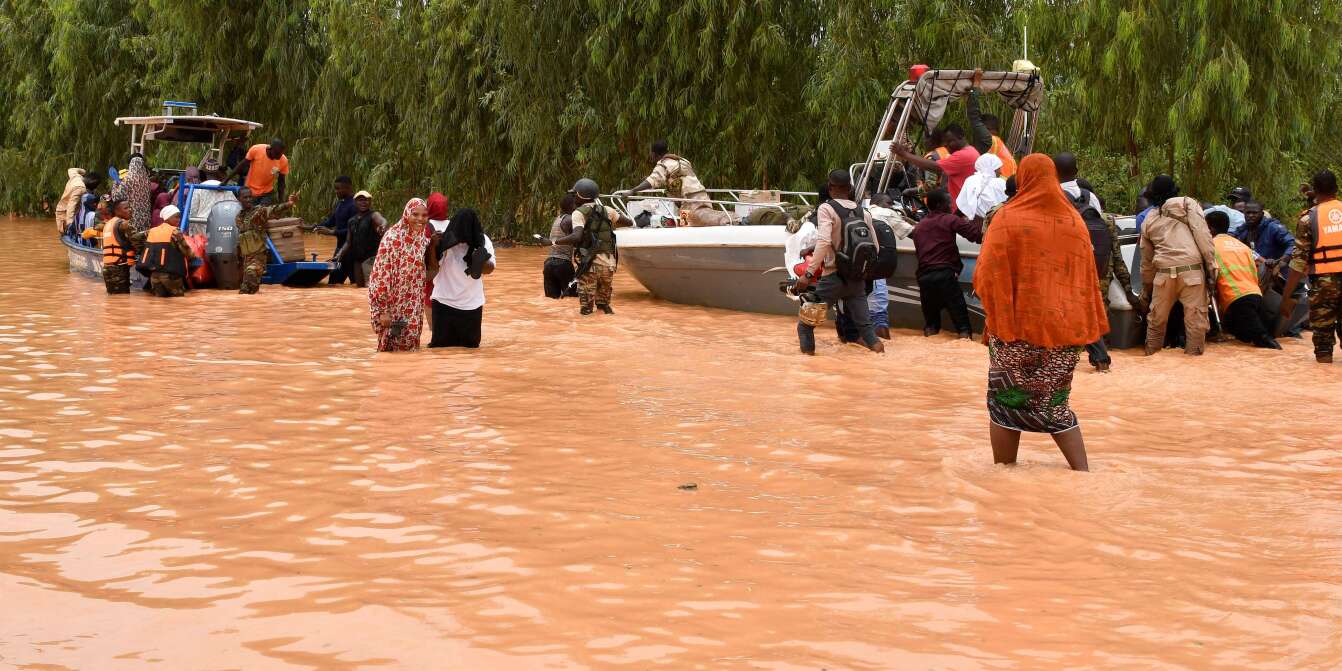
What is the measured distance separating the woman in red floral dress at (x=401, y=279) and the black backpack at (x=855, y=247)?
10.9 ft

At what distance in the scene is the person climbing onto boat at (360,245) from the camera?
649 inches

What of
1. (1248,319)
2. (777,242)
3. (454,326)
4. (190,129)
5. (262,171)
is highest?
(190,129)

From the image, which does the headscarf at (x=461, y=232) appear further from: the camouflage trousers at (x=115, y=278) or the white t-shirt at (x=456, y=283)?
the camouflage trousers at (x=115, y=278)

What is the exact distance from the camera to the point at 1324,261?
10.4 m

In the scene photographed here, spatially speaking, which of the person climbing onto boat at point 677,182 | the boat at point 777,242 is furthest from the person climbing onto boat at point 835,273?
the person climbing onto boat at point 677,182

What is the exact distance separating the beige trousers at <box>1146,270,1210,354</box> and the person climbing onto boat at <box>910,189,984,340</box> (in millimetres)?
1523

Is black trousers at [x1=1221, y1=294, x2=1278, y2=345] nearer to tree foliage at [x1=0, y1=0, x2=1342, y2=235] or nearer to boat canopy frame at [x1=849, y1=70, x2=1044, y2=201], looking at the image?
boat canopy frame at [x1=849, y1=70, x2=1044, y2=201]

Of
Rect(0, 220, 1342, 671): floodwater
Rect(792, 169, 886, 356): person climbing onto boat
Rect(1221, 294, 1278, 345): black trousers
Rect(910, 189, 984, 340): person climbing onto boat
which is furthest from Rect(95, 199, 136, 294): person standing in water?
Rect(1221, 294, 1278, 345): black trousers

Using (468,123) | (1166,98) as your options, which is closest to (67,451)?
(1166,98)

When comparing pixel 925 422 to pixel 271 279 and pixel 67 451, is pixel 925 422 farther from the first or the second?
pixel 271 279

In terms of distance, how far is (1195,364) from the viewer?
1052cm

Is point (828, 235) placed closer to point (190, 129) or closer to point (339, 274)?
point (339, 274)

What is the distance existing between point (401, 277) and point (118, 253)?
6.53 m

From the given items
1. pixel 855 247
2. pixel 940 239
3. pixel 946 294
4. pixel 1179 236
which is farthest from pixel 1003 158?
pixel 855 247
